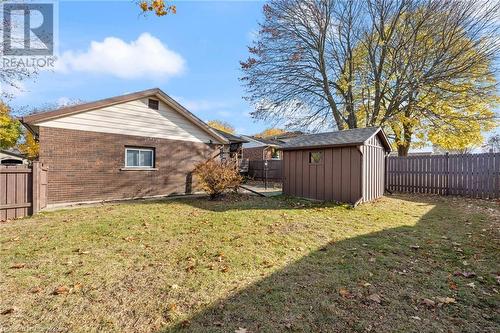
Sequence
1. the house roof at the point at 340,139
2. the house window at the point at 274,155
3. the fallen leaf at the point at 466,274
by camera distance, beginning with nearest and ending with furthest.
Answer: the fallen leaf at the point at 466,274
the house roof at the point at 340,139
the house window at the point at 274,155

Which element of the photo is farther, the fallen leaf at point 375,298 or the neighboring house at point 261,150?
the neighboring house at point 261,150

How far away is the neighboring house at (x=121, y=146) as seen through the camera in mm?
8961

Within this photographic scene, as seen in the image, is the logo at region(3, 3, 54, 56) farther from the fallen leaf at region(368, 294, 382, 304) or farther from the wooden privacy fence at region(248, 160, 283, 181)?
the wooden privacy fence at region(248, 160, 283, 181)

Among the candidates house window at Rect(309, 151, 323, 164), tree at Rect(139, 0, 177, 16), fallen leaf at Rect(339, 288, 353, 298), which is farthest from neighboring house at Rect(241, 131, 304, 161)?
fallen leaf at Rect(339, 288, 353, 298)

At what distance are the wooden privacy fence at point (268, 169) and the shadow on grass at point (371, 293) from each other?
1567 centimetres

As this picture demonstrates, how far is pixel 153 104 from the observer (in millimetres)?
11391

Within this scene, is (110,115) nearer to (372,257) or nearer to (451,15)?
(372,257)

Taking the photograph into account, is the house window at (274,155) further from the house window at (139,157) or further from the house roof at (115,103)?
the house window at (139,157)

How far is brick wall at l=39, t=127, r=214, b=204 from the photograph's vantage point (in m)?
8.91

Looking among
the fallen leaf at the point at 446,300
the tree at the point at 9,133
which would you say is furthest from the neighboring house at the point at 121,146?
the tree at the point at 9,133

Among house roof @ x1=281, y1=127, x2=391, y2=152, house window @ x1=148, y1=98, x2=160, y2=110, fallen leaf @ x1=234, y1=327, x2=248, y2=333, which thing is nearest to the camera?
fallen leaf @ x1=234, y1=327, x2=248, y2=333

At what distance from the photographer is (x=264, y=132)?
58.1 metres

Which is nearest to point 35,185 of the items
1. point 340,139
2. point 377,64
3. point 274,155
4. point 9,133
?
point 340,139

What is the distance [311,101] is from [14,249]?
55.5 feet
